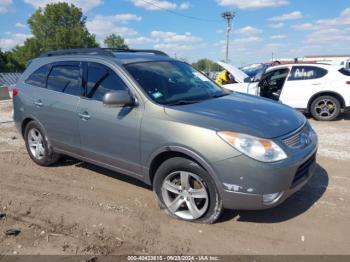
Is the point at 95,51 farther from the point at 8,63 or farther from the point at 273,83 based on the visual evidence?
the point at 8,63

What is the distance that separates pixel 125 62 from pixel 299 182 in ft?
8.28

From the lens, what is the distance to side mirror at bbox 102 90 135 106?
4074 millimetres

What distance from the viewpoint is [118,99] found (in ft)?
13.4

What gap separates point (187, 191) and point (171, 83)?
1.44 metres

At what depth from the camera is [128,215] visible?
427 centimetres

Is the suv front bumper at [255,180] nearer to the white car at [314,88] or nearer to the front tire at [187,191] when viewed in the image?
the front tire at [187,191]

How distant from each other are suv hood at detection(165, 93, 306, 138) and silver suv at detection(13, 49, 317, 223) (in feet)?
0.04

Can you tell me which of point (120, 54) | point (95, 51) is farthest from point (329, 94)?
point (95, 51)

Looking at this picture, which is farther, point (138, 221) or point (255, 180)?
point (138, 221)

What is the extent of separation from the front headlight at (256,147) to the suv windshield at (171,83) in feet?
3.10

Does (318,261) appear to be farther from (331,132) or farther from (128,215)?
(331,132)

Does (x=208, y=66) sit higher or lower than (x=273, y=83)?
lower

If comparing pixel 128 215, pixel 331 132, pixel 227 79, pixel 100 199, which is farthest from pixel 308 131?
pixel 227 79

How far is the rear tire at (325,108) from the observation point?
32.2 feet
